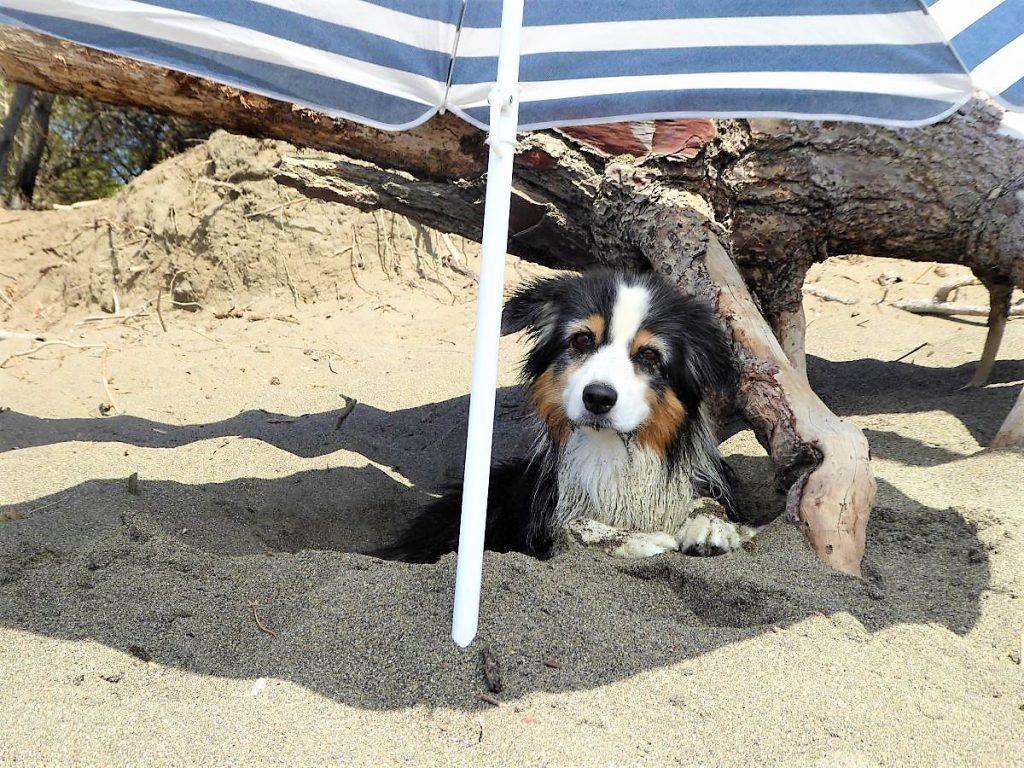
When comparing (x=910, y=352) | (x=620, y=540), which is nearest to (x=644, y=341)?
(x=620, y=540)

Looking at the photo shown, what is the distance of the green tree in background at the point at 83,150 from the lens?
8883mm

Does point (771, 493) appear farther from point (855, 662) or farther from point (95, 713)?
point (95, 713)

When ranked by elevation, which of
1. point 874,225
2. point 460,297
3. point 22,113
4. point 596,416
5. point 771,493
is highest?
point 22,113

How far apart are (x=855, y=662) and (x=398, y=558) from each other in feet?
6.45

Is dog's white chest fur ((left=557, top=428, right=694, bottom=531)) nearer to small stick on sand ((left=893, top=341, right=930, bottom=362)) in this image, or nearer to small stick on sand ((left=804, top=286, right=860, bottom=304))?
small stick on sand ((left=893, top=341, right=930, bottom=362))

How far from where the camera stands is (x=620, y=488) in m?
3.72

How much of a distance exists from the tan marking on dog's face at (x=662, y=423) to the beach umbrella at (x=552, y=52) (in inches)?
44.5

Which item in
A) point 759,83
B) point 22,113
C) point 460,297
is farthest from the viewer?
point 22,113

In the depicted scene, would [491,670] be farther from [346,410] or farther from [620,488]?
[346,410]

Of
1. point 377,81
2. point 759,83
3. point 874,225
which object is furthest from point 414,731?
point 874,225

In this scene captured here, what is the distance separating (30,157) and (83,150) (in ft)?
3.27

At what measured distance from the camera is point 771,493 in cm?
405

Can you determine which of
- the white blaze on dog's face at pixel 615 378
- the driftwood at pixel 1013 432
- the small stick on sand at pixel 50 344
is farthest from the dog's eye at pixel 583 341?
the small stick on sand at pixel 50 344

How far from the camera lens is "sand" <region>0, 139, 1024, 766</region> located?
2141 mm
